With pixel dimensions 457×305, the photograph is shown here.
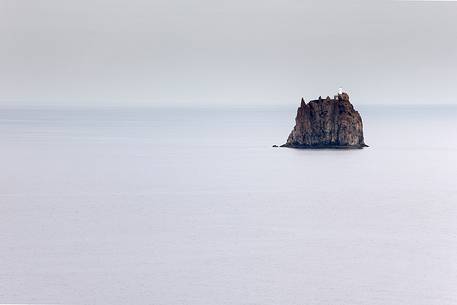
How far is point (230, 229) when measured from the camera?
20.1 meters

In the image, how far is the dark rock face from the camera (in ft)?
114

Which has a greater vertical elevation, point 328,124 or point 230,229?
point 328,124

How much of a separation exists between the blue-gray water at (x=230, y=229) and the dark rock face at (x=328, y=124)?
2.35 ft

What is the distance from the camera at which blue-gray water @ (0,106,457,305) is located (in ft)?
49.8

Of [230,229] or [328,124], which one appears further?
[328,124]

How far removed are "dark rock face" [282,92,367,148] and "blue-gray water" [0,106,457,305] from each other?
72cm

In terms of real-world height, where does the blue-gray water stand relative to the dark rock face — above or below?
below

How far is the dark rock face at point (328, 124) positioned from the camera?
114ft

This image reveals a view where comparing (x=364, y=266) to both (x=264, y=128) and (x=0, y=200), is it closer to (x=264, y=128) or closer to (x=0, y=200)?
(x=0, y=200)

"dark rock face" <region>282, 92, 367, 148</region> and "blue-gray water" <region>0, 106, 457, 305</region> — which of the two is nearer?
"blue-gray water" <region>0, 106, 457, 305</region>

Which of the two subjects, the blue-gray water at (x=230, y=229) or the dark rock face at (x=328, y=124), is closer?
the blue-gray water at (x=230, y=229)

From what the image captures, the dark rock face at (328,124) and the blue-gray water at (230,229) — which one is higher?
the dark rock face at (328,124)

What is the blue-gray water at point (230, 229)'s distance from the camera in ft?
49.8

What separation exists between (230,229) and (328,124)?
15.9 metres
